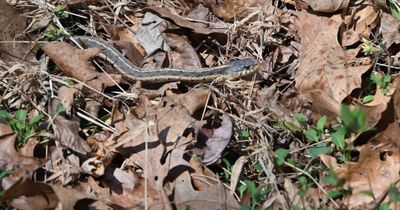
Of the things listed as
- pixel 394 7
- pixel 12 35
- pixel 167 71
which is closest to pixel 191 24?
pixel 167 71

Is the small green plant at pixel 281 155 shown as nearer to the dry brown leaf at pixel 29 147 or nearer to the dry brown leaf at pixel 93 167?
the dry brown leaf at pixel 93 167

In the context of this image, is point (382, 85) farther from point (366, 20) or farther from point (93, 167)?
point (93, 167)

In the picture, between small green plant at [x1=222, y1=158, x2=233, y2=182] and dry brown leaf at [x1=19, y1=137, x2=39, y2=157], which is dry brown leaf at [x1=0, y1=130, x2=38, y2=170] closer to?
dry brown leaf at [x1=19, y1=137, x2=39, y2=157]

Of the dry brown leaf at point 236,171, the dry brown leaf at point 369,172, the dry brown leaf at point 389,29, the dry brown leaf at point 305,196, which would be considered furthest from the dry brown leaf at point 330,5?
the dry brown leaf at point 305,196

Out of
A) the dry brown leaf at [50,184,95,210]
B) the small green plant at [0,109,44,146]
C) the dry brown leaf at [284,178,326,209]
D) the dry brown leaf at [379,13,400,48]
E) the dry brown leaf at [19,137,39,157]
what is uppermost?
the dry brown leaf at [379,13,400,48]

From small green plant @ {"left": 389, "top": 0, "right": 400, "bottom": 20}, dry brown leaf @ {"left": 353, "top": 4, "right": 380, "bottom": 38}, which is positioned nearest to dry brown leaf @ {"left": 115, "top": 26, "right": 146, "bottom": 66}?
dry brown leaf @ {"left": 353, "top": 4, "right": 380, "bottom": 38}

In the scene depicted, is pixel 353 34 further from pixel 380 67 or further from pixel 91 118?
pixel 91 118
